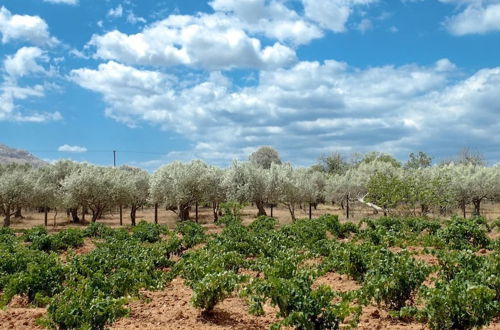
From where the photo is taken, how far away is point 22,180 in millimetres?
43281

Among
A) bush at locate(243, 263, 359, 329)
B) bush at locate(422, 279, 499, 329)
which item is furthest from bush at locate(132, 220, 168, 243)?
bush at locate(422, 279, 499, 329)

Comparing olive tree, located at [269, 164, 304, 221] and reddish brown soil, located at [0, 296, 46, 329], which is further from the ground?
olive tree, located at [269, 164, 304, 221]

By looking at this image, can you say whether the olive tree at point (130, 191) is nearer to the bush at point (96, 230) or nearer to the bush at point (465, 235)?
the bush at point (96, 230)

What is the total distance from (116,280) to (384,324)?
5913 mm

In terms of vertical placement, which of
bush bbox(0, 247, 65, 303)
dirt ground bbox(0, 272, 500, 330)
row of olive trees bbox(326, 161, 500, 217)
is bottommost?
dirt ground bbox(0, 272, 500, 330)

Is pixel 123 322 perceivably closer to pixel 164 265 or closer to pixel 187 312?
pixel 187 312

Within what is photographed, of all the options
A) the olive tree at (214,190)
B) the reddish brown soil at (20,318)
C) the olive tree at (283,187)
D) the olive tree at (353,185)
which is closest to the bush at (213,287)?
the reddish brown soil at (20,318)

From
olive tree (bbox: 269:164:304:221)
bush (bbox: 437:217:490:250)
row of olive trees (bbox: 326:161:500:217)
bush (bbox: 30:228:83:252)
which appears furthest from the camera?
olive tree (bbox: 269:164:304:221)

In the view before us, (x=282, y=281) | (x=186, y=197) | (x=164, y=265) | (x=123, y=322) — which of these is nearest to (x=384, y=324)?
(x=282, y=281)

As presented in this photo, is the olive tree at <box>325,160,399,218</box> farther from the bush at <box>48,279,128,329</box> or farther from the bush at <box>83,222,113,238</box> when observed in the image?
the bush at <box>48,279,128,329</box>

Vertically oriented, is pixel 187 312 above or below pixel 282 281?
below

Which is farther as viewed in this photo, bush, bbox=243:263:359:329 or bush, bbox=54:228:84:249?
bush, bbox=54:228:84:249

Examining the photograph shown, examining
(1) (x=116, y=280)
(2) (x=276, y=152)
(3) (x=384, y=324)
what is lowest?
(3) (x=384, y=324)

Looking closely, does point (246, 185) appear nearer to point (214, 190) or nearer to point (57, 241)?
point (214, 190)
